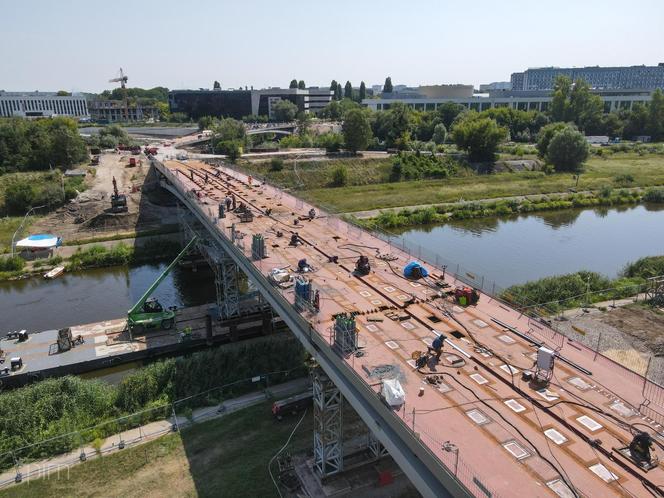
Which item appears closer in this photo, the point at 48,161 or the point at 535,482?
the point at 535,482

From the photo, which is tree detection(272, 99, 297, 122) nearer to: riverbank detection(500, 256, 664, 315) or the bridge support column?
riverbank detection(500, 256, 664, 315)

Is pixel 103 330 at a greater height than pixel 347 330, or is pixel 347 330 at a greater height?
pixel 347 330

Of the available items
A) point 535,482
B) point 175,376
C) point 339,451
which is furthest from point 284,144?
point 535,482

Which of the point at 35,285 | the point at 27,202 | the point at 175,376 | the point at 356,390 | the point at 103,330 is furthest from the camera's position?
the point at 27,202

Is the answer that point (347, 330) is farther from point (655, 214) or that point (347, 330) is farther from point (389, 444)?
point (655, 214)

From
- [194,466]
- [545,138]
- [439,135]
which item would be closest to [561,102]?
Answer: [545,138]

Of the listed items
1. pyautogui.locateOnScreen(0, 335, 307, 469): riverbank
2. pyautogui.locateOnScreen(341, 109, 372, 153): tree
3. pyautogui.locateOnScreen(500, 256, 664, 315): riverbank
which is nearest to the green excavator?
pyautogui.locateOnScreen(0, 335, 307, 469): riverbank

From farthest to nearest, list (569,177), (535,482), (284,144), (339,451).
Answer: (284,144) → (569,177) → (339,451) → (535,482)

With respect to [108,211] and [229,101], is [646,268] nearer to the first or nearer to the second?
[108,211]
